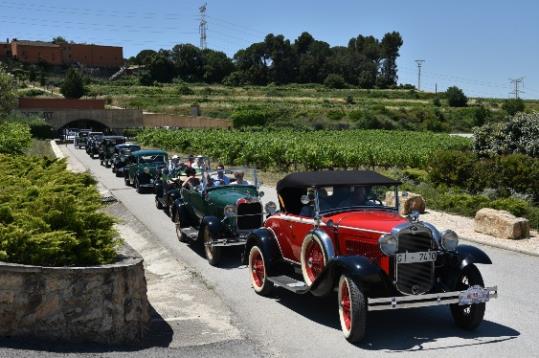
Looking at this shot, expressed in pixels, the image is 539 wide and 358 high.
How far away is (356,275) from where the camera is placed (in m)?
7.90

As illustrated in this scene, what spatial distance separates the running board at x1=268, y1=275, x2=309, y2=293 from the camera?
9188 millimetres

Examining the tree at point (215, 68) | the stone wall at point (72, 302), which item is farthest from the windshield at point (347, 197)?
the tree at point (215, 68)

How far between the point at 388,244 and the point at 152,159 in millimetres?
19936

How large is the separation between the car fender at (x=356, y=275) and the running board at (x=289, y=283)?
516 mm

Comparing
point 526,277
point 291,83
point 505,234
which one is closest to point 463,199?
point 505,234

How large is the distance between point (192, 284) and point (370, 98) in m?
105

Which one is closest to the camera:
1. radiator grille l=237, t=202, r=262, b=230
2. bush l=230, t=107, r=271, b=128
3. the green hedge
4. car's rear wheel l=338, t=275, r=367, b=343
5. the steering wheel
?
the green hedge

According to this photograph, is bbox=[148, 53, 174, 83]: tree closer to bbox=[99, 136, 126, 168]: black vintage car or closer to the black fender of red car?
bbox=[99, 136, 126, 168]: black vintage car

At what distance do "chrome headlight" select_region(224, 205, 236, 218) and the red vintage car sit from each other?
3.03m

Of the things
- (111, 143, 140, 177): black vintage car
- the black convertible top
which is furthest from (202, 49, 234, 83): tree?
the black convertible top

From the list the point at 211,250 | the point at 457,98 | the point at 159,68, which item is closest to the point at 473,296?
the point at 211,250

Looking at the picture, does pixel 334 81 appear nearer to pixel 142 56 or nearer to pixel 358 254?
pixel 142 56

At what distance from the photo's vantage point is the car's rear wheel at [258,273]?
10281mm

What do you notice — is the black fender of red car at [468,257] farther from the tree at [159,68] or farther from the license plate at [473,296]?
the tree at [159,68]
